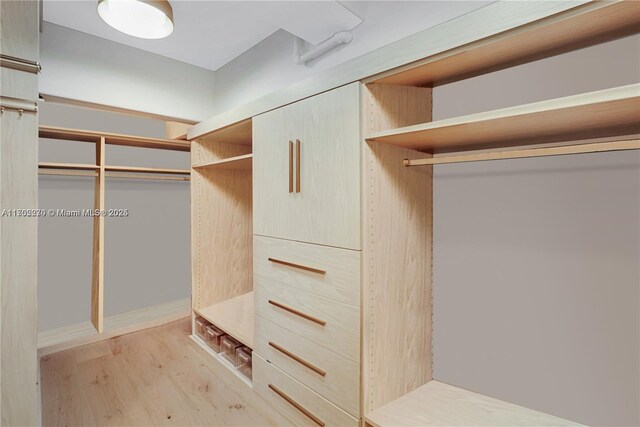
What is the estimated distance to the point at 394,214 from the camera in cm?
142

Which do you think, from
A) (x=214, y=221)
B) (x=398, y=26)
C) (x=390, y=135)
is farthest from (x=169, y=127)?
(x=390, y=135)

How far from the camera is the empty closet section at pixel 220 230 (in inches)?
103

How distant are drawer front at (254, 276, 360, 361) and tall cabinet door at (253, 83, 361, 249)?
283 millimetres

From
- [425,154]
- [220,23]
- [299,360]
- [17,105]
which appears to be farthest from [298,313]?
[220,23]

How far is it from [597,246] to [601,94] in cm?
66

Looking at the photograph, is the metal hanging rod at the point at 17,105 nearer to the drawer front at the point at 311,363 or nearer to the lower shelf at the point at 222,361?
the drawer front at the point at 311,363

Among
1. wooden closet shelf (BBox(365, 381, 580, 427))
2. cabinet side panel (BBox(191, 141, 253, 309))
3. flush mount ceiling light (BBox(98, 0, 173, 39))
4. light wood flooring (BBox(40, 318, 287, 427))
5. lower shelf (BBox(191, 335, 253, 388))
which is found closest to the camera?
wooden closet shelf (BBox(365, 381, 580, 427))

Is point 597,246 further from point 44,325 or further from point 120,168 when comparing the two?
point 44,325

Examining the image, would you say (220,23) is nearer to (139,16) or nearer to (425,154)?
(139,16)

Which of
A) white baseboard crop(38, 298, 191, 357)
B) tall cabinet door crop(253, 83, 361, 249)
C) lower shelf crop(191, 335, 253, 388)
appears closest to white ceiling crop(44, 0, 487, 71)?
tall cabinet door crop(253, 83, 361, 249)

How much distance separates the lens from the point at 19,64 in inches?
45.6

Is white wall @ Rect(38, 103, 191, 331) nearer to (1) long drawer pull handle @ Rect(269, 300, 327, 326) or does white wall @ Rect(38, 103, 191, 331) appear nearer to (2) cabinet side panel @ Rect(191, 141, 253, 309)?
(2) cabinet side panel @ Rect(191, 141, 253, 309)

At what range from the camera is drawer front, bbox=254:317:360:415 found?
1395 mm

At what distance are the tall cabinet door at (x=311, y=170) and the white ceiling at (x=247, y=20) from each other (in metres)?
0.61
